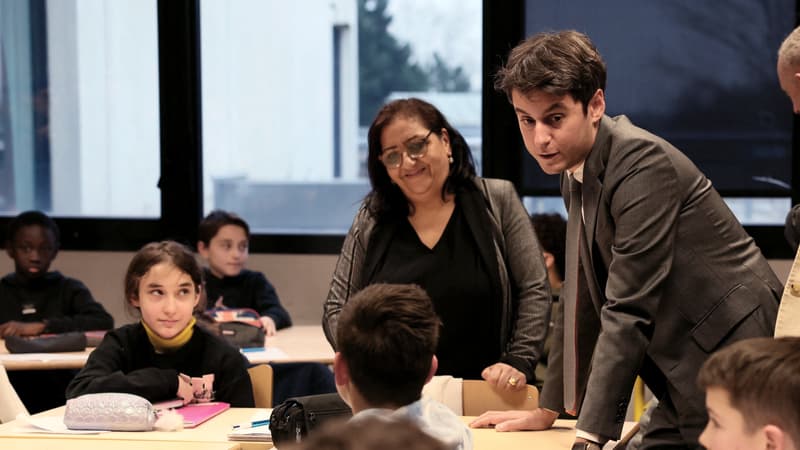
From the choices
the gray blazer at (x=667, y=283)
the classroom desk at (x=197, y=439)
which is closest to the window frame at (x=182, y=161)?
the classroom desk at (x=197, y=439)

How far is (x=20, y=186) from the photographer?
5953 mm

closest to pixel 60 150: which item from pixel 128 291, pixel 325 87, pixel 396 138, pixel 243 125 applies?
pixel 243 125

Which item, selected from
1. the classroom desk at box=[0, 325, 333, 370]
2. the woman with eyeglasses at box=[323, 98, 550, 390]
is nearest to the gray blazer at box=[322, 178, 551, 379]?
the woman with eyeglasses at box=[323, 98, 550, 390]

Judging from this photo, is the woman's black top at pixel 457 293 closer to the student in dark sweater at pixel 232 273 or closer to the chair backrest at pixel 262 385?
the chair backrest at pixel 262 385

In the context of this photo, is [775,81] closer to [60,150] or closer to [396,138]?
[396,138]

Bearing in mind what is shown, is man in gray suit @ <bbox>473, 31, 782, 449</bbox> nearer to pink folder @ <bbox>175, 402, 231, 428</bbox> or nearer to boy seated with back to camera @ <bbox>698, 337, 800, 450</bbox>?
boy seated with back to camera @ <bbox>698, 337, 800, 450</bbox>

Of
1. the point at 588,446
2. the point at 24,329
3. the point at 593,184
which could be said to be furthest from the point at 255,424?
the point at 24,329

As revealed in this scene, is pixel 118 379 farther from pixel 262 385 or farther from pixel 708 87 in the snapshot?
pixel 708 87

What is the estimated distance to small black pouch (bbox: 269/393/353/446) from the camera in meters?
2.57

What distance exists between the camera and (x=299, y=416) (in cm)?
258

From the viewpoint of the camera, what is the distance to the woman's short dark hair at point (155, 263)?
11.3 ft

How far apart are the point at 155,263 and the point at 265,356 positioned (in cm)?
83

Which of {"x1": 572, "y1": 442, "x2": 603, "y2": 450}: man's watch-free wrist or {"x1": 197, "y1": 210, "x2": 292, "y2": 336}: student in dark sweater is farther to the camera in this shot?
{"x1": 197, "y1": 210, "x2": 292, "y2": 336}: student in dark sweater

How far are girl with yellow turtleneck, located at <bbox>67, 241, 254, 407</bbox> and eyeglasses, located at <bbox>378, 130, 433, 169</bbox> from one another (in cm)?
78
